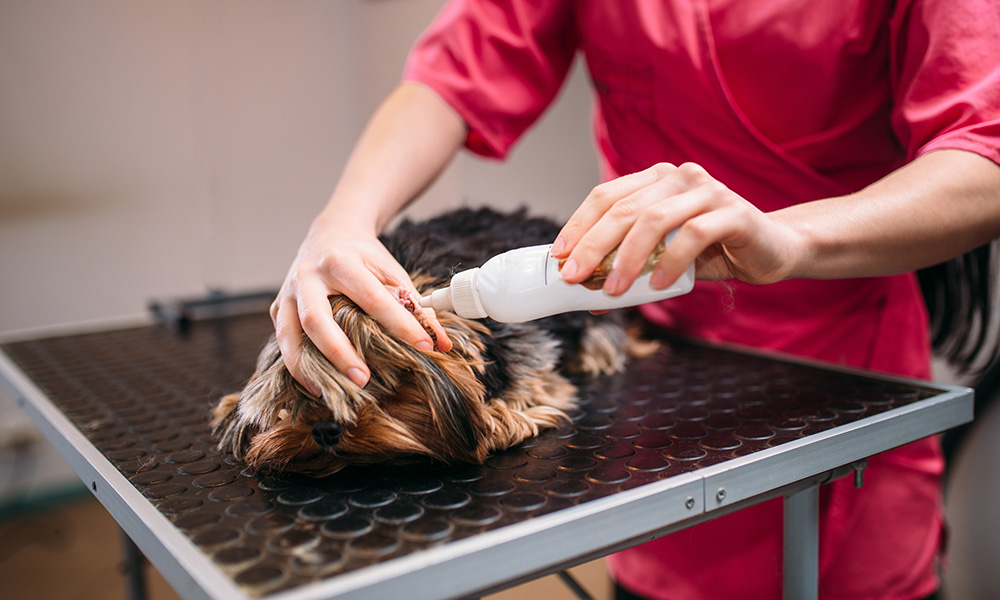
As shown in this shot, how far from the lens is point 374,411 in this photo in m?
0.81

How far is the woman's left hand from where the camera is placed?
645 mm

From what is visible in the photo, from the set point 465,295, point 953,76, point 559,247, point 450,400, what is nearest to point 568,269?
point 559,247

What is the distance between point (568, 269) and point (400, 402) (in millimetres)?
283

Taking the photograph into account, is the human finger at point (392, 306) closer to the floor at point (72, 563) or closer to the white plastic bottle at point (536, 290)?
the white plastic bottle at point (536, 290)

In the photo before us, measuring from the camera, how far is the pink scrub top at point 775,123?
3.30ft

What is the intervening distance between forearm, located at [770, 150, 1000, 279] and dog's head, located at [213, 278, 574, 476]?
1.28 ft

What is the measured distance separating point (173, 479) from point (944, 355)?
134 cm

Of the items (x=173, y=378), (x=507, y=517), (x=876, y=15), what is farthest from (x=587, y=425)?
(x=173, y=378)

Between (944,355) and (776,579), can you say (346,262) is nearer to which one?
(776,579)

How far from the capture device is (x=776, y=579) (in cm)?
119

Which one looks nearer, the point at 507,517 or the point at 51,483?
the point at 507,517

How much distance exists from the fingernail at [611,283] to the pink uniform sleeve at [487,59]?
685 millimetres

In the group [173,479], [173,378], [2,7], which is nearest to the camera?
[173,479]

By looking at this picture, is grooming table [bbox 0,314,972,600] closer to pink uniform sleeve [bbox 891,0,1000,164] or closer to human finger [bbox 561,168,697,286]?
human finger [bbox 561,168,697,286]
